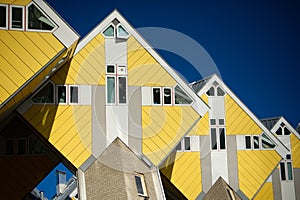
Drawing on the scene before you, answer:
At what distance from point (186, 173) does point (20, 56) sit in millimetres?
7265

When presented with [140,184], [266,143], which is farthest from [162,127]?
[266,143]

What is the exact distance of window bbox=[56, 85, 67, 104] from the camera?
11.9 metres

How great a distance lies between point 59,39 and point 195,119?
16.2 feet

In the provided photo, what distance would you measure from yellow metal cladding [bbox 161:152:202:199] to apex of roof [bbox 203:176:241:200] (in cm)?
50

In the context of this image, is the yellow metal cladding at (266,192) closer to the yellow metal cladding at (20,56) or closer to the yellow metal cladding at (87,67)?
the yellow metal cladding at (87,67)

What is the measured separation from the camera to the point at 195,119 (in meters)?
13.0

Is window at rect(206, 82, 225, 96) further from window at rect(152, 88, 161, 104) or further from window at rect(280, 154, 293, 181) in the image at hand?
window at rect(280, 154, 293, 181)

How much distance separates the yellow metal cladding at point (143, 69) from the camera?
41.6ft

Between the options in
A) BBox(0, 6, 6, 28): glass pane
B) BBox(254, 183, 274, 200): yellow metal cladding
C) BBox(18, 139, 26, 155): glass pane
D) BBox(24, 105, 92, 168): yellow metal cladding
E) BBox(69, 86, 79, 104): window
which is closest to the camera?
BBox(0, 6, 6, 28): glass pane

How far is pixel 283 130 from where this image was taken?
19922 millimetres

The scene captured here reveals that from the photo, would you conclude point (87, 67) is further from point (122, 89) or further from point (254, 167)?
point (254, 167)

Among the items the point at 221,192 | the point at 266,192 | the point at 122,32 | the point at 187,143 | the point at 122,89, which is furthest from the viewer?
the point at 266,192

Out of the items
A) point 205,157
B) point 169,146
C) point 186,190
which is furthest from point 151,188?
point 205,157

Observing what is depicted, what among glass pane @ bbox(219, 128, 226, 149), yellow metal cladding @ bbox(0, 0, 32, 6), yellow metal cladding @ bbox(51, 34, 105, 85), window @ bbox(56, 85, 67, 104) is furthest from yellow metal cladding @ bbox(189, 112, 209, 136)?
yellow metal cladding @ bbox(0, 0, 32, 6)
